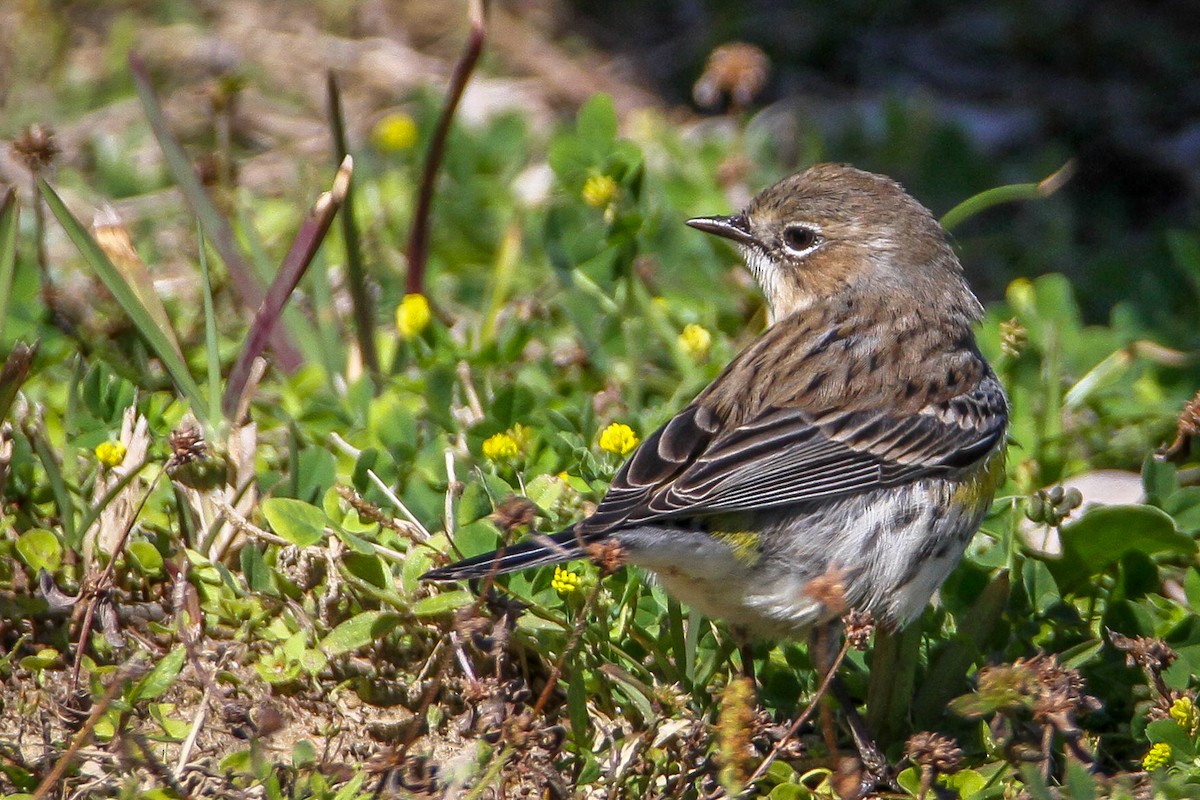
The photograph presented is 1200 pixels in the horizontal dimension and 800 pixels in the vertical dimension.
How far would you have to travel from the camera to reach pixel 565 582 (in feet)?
12.5

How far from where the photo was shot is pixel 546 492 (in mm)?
4137

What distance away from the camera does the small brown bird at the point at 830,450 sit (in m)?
3.62

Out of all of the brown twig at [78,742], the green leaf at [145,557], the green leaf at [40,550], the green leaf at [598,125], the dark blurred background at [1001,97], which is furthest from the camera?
the dark blurred background at [1001,97]

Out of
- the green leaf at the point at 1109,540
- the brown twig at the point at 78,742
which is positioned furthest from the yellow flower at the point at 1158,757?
the brown twig at the point at 78,742

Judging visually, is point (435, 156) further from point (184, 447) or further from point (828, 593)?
point (828, 593)

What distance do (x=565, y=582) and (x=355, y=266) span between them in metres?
1.60

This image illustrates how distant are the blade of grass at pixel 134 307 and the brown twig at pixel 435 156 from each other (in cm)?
119

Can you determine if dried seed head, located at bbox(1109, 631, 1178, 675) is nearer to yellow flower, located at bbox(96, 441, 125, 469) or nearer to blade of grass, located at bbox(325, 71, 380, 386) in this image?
blade of grass, located at bbox(325, 71, 380, 386)

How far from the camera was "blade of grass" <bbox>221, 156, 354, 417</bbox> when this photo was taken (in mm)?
4344

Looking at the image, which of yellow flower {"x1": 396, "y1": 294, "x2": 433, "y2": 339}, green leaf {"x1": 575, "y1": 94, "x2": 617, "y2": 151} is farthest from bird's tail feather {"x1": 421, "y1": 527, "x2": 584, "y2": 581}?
green leaf {"x1": 575, "y1": 94, "x2": 617, "y2": 151}

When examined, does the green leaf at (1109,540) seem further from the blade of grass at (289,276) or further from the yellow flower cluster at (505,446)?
the blade of grass at (289,276)

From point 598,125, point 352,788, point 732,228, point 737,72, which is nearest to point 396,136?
point 598,125

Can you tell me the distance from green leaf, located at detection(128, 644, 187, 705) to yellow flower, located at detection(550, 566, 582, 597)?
0.97 metres

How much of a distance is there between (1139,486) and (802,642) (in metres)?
1.49
